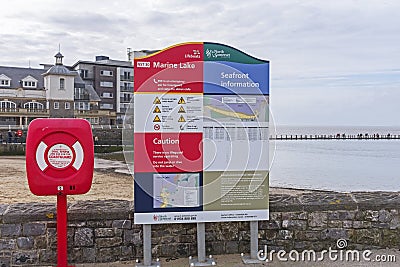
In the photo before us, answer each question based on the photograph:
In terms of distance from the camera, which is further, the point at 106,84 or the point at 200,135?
the point at 106,84

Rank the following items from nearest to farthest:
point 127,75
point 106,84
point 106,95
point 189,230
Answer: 1. point 189,230
2. point 106,95
3. point 106,84
4. point 127,75

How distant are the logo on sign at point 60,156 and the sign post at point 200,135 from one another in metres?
0.56

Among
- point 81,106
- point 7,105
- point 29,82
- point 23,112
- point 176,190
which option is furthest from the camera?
point 81,106

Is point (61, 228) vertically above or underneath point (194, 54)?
underneath

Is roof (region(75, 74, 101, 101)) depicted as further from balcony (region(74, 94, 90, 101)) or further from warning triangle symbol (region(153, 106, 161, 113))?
warning triangle symbol (region(153, 106, 161, 113))

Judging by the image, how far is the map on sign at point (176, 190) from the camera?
3.82 m

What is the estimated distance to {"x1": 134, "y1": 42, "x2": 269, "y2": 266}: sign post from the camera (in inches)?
149

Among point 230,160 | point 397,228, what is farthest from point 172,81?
point 397,228

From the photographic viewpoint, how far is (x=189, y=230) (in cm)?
409

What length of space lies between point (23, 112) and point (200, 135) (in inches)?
1780

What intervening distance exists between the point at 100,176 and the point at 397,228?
1780 cm

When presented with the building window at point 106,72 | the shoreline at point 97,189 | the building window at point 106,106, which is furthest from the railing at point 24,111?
the shoreline at point 97,189

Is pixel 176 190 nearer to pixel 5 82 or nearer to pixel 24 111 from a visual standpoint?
pixel 24 111

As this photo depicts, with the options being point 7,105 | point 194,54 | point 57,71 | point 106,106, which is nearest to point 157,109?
point 194,54
